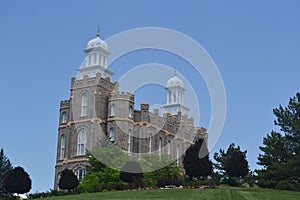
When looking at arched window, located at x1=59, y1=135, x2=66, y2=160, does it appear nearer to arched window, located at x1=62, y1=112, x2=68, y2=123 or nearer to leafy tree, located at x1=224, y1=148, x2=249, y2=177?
arched window, located at x1=62, y1=112, x2=68, y2=123

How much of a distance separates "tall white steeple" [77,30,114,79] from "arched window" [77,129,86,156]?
357 inches

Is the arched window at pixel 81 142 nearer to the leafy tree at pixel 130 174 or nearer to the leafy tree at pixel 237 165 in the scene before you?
the leafy tree at pixel 130 174

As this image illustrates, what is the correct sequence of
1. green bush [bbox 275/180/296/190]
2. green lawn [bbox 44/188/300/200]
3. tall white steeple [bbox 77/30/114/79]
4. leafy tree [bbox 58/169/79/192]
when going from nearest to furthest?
green lawn [bbox 44/188/300/200], green bush [bbox 275/180/296/190], leafy tree [bbox 58/169/79/192], tall white steeple [bbox 77/30/114/79]

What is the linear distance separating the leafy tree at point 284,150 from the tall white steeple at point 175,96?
3270 centimetres

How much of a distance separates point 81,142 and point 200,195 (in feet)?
89.6

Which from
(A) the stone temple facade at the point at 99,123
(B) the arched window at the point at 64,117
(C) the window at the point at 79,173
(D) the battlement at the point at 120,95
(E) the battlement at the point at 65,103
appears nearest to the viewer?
(C) the window at the point at 79,173

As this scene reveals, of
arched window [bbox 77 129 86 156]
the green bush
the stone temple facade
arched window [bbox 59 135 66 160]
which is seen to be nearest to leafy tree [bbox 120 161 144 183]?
the green bush

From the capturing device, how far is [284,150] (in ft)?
148

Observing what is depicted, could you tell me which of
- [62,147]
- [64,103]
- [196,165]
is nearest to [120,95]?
[64,103]

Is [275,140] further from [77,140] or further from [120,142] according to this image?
[77,140]

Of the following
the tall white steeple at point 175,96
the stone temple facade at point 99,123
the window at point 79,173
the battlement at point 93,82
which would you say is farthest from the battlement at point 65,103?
the tall white steeple at point 175,96

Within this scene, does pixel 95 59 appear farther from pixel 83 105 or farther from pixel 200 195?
pixel 200 195

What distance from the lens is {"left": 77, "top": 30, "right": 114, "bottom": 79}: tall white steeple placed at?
63562 mm

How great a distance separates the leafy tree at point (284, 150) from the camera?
1656 inches
